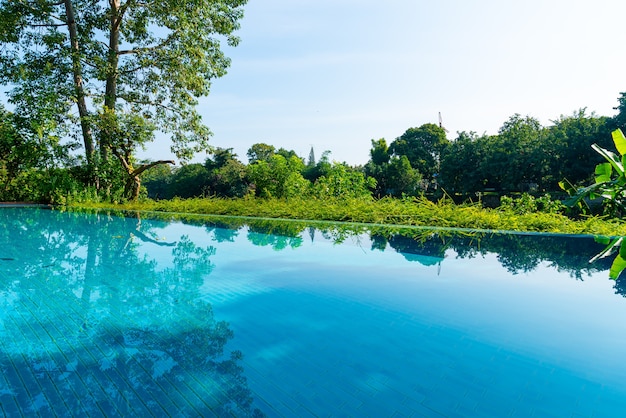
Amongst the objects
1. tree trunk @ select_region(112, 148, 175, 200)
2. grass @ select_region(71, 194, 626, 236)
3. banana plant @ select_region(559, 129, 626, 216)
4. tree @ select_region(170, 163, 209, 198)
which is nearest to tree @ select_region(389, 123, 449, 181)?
tree @ select_region(170, 163, 209, 198)

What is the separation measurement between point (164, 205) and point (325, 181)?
5.17m

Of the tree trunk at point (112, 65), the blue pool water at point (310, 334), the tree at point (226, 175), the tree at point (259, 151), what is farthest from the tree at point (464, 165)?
the blue pool water at point (310, 334)

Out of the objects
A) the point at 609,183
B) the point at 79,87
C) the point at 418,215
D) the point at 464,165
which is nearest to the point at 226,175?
the point at 79,87

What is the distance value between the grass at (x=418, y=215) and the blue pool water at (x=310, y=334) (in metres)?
1.89

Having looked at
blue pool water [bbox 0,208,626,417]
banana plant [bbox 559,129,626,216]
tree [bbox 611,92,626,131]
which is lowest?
blue pool water [bbox 0,208,626,417]

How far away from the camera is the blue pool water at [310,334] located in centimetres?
162

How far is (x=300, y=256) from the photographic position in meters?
4.91

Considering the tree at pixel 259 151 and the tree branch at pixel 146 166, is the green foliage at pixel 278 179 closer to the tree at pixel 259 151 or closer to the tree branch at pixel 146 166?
the tree branch at pixel 146 166

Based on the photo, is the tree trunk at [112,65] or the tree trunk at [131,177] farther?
the tree trunk at [131,177]

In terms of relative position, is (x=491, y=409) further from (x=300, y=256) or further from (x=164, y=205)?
(x=164, y=205)

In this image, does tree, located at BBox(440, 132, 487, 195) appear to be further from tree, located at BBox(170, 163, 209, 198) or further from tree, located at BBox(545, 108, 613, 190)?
tree, located at BBox(170, 163, 209, 198)

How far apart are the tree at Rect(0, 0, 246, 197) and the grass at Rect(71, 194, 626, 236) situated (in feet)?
10.6

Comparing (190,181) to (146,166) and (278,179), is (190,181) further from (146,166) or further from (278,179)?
(278,179)

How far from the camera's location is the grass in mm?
6562
